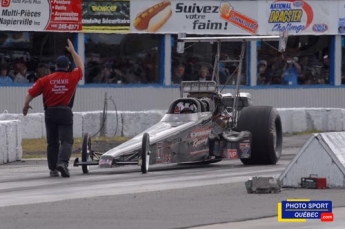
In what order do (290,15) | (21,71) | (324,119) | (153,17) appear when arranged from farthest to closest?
(290,15) → (153,17) → (21,71) → (324,119)

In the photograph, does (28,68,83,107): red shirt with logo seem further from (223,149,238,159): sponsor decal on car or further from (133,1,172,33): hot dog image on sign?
(133,1,172,33): hot dog image on sign

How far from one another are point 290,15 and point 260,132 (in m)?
14.5

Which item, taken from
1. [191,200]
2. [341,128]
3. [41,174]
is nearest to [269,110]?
[41,174]

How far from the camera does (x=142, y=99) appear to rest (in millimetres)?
30500

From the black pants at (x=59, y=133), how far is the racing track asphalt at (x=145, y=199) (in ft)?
1.23

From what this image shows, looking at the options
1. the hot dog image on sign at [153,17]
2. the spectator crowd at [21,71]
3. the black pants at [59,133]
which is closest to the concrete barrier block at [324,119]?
the hot dog image on sign at [153,17]

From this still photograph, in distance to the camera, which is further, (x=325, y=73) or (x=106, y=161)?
(x=325, y=73)

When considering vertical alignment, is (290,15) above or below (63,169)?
above

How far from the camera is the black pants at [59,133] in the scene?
52.2 ft

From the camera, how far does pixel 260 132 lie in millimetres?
18016

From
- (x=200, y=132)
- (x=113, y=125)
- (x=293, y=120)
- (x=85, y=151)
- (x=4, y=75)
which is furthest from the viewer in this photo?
(x=4, y=75)

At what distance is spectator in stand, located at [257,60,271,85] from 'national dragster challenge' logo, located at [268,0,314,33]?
1.19m

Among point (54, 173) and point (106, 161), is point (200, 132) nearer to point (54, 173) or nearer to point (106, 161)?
point (106, 161)

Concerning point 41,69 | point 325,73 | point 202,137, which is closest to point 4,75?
point 41,69
